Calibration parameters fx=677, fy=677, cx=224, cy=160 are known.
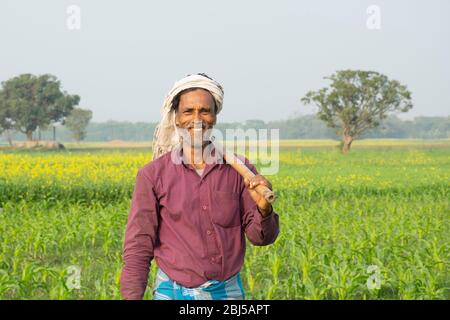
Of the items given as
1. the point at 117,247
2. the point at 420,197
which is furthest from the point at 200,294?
the point at 420,197

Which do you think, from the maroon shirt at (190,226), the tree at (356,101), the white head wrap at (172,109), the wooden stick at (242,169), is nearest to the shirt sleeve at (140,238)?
the maroon shirt at (190,226)

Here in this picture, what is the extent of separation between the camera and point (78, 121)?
300 ft

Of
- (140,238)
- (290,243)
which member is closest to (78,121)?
(290,243)

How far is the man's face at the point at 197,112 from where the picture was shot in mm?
2674

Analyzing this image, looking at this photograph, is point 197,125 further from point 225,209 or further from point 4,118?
point 4,118

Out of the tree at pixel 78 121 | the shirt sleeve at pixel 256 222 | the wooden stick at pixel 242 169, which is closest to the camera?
the wooden stick at pixel 242 169

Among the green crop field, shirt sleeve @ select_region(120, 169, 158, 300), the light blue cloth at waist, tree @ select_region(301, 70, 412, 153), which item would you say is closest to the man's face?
shirt sleeve @ select_region(120, 169, 158, 300)

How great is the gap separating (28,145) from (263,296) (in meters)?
49.5

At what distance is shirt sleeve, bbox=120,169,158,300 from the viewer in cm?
264

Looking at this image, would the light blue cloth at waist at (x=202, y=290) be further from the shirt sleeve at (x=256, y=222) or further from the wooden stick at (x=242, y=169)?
the wooden stick at (x=242, y=169)

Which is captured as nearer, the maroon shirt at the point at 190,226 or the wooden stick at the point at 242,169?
the wooden stick at the point at 242,169

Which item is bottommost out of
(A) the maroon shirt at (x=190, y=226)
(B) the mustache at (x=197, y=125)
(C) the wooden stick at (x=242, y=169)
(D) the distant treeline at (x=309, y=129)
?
(D) the distant treeline at (x=309, y=129)

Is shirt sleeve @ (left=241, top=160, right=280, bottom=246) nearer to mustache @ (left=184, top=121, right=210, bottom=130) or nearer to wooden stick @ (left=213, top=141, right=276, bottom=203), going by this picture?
wooden stick @ (left=213, top=141, right=276, bottom=203)
